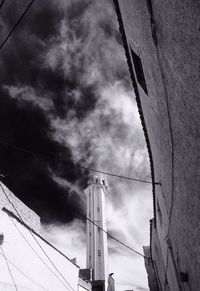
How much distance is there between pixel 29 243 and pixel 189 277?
23.0ft

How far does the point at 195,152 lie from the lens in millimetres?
2812

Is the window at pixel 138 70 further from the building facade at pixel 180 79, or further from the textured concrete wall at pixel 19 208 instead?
the textured concrete wall at pixel 19 208

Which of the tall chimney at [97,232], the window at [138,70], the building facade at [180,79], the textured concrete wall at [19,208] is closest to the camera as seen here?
the building facade at [180,79]

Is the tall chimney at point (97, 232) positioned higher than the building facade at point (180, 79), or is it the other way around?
the tall chimney at point (97, 232)

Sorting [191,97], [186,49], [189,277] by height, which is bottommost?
[189,277]

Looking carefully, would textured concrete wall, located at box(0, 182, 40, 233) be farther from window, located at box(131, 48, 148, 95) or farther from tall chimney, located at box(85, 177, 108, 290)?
tall chimney, located at box(85, 177, 108, 290)

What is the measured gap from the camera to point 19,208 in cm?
991

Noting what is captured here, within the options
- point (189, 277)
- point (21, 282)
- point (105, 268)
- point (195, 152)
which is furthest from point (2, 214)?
point (105, 268)

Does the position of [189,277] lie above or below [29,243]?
below

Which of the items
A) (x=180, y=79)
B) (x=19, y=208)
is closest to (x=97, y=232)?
(x=19, y=208)

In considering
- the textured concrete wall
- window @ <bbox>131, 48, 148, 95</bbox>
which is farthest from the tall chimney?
window @ <bbox>131, 48, 148, 95</bbox>

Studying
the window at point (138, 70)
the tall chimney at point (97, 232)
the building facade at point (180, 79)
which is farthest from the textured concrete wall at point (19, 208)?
the tall chimney at point (97, 232)

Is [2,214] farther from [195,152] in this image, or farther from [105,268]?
[105,268]

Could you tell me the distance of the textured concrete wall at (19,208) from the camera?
8711 millimetres
